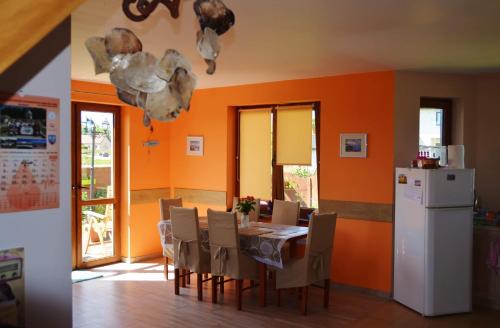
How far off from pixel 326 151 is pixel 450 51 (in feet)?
6.34

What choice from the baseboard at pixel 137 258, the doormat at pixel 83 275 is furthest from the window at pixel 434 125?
the doormat at pixel 83 275

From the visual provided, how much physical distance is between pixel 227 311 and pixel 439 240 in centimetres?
223

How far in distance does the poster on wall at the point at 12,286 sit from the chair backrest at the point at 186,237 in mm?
3359

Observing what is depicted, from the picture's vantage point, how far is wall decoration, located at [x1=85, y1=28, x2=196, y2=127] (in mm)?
983

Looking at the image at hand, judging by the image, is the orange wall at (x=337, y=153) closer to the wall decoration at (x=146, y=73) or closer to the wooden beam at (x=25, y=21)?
the wall decoration at (x=146, y=73)

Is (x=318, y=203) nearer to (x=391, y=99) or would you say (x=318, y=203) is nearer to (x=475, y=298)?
(x=391, y=99)

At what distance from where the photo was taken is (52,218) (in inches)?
69.6

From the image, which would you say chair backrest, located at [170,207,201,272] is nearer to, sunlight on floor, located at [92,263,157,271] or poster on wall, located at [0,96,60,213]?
sunlight on floor, located at [92,263,157,271]

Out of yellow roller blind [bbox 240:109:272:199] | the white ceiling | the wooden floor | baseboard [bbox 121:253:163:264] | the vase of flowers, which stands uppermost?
the white ceiling

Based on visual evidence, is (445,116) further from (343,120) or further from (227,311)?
(227,311)

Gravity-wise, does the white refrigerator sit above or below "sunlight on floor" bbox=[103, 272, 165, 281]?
above

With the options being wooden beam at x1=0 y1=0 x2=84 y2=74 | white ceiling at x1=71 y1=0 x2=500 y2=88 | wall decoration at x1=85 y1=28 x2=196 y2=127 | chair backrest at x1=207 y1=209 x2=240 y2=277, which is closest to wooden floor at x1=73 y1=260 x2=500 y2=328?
chair backrest at x1=207 y1=209 x2=240 y2=277

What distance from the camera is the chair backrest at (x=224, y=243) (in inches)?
187

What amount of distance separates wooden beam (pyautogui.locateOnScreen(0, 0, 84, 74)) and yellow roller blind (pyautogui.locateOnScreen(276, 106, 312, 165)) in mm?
5369
